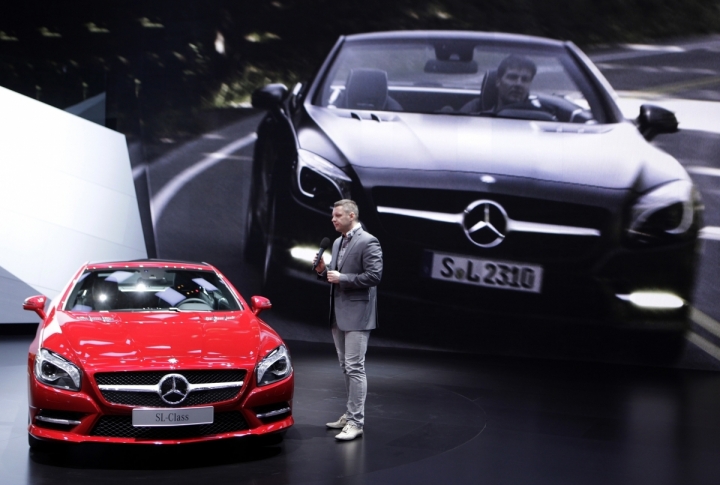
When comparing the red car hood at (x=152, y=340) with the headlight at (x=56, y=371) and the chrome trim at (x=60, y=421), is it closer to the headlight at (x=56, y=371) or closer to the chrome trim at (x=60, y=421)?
the headlight at (x=56, y=371)

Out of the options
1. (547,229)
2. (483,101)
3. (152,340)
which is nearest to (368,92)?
(483,101)

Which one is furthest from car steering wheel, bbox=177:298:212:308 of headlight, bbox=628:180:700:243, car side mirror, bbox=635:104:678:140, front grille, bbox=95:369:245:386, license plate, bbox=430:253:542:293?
car side mirror, bbox=635:104:678:140

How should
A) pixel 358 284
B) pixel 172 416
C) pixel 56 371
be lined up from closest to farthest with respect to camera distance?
pixel 172 416 → pixel 56 371 → pixel 358 284

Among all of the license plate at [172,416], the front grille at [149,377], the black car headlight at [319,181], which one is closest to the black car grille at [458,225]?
the black car headlight at [319,181]

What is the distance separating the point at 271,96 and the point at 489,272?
308cm

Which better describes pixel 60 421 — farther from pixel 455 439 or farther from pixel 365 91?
pixel 365 91

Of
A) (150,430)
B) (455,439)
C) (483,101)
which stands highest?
(483,101)

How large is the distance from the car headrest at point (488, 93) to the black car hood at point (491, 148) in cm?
16

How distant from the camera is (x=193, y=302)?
4.93 meters

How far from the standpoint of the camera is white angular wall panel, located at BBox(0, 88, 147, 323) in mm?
9305

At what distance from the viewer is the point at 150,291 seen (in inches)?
194

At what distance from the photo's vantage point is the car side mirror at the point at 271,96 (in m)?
Result: 8.89

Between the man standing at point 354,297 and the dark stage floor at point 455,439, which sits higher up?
the man standing at point 354,297

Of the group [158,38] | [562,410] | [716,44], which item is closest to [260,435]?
[562,410]
